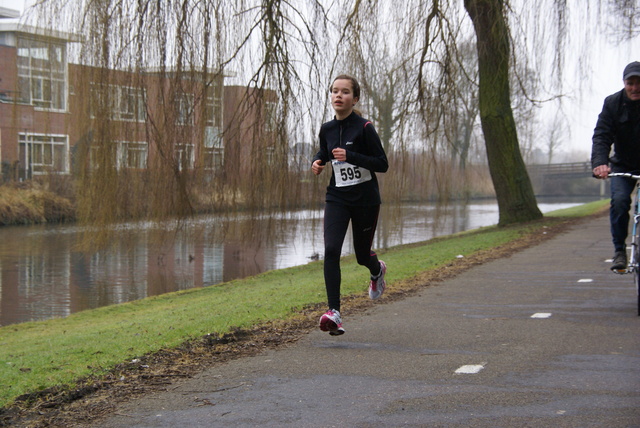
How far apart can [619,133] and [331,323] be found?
313cm

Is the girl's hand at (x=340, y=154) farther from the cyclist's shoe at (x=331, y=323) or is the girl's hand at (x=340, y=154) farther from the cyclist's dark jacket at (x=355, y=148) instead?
the cyclist's shoe at (x=331, y=323)

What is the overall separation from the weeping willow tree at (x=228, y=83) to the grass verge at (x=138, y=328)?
1.89m

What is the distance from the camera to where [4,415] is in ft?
14.2

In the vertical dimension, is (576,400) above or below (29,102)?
below

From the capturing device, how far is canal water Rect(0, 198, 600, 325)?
14000 millimetres

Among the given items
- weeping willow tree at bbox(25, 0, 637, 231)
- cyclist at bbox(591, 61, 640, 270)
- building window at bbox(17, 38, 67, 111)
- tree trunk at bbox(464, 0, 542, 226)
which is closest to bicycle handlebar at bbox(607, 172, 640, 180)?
cyclist at bbox(591, 61, 640, 270)

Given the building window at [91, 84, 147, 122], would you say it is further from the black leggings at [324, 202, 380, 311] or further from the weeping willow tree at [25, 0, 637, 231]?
the black leggings at [324, 202, 380, 311]

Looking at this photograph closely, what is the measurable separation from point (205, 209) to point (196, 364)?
8478 millimetres

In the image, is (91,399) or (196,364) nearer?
(91,399)

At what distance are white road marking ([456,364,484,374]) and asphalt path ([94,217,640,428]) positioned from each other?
13 millimetres

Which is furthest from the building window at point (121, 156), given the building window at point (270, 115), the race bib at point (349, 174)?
the race bib at point (349, 174)

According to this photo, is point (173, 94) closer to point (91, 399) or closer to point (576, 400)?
point (91, 399)

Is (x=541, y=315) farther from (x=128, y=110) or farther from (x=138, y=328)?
(x=128, y=110)

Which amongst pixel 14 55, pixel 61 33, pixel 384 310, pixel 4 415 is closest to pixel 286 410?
pixel 4 415
